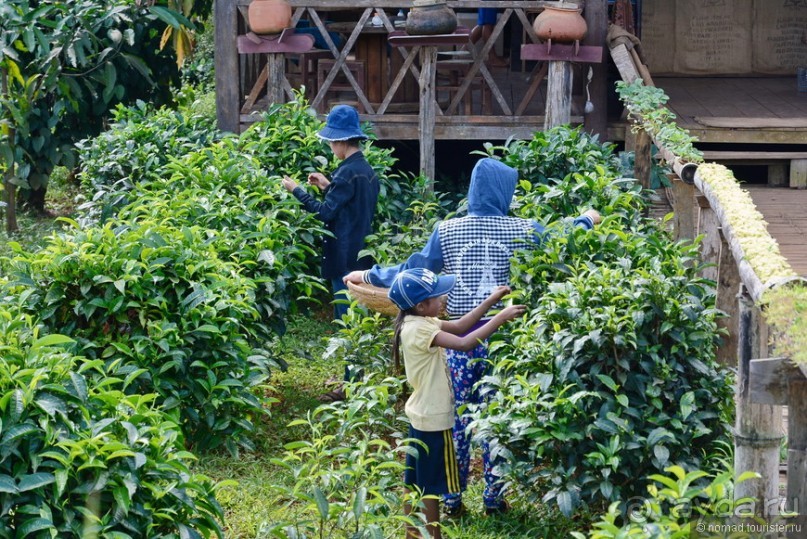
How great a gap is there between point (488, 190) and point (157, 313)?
166cm

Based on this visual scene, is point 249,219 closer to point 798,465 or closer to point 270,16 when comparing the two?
point 270,16

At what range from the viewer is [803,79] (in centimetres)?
1161

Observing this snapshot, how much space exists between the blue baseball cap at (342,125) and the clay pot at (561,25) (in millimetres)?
2584

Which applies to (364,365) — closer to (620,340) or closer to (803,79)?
(620,340)

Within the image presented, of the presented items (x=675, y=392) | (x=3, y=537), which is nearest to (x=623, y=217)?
(x=675, y=392)

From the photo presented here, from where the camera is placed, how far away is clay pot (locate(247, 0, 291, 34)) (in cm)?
980

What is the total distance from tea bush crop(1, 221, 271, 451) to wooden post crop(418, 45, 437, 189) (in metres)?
3.60

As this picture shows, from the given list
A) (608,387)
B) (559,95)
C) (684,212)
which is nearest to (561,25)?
(559,95)

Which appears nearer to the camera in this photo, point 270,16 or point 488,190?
point 488,190

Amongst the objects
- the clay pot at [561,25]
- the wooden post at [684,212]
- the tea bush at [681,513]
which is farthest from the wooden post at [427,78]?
the tea bush at [681,513]

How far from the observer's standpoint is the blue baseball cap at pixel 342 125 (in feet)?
23.8

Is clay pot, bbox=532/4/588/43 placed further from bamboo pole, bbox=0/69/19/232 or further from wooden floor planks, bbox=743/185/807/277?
bamboo pole, bbox=0/69/19/232

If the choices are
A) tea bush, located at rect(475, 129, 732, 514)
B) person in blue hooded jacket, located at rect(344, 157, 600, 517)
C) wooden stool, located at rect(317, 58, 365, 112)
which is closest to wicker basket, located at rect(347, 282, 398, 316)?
person in blue hooded jacket, located at rect(344, 157, 600, 517)

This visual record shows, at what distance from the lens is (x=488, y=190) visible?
5879 mm
